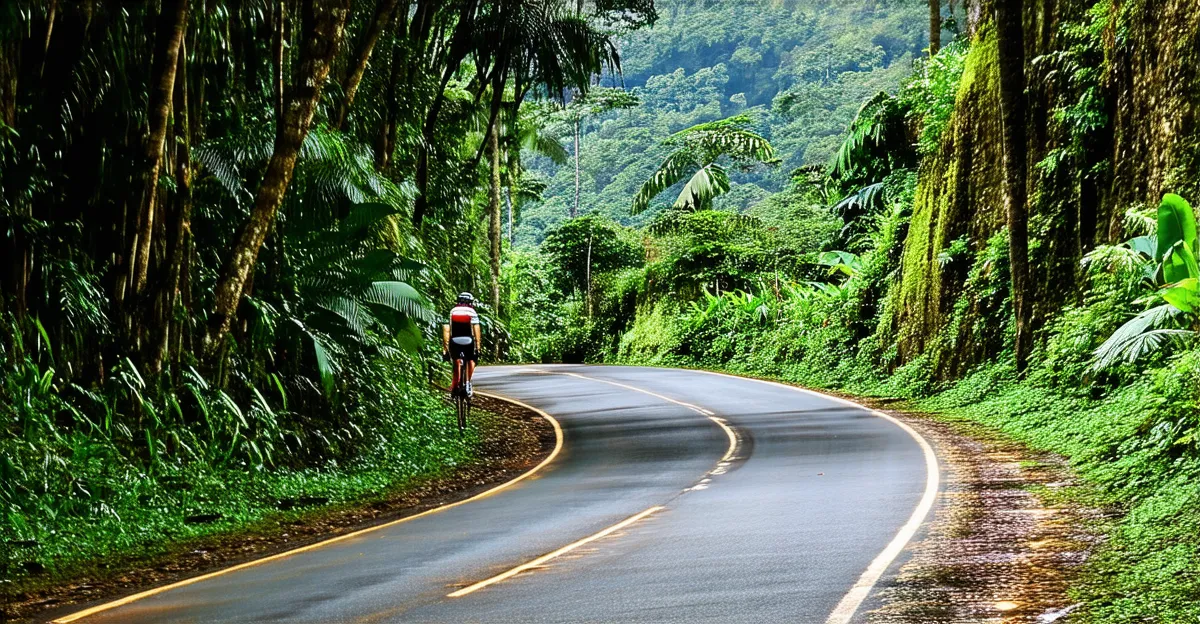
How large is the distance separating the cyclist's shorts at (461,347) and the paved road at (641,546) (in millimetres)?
2181

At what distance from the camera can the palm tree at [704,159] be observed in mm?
49594

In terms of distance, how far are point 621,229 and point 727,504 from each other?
43739mm

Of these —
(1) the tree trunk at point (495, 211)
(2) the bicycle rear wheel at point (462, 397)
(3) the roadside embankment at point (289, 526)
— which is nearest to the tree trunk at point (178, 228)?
(3) the roadside embankment at point (289, 526)

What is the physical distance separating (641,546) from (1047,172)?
45.3 ft

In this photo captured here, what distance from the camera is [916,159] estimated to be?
3566 cm

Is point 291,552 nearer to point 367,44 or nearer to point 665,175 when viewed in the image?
point 367,44

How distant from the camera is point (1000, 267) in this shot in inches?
891

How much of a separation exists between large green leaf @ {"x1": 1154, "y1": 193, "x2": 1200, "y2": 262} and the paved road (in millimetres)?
3538

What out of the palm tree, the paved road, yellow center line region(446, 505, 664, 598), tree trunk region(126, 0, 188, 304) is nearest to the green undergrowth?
the paved road

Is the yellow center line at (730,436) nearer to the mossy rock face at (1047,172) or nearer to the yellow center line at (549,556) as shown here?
the yellow center line at (549,556)

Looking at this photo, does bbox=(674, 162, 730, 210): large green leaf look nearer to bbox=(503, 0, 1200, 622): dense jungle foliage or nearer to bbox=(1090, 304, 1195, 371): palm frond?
bbox=(503, 0, 1200, 622): dense jungle foliage

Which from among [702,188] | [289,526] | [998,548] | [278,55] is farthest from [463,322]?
[702,188]

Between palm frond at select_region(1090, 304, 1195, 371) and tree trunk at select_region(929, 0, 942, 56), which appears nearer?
palm frond at select_region(1090, 304, 1195, 371)

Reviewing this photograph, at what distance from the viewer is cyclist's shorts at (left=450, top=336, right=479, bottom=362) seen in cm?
1878
